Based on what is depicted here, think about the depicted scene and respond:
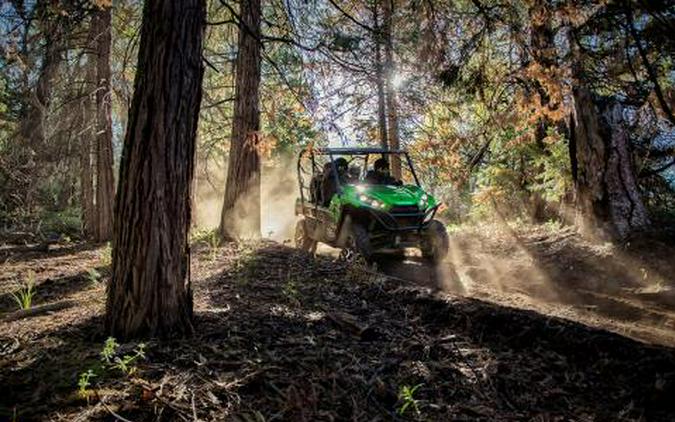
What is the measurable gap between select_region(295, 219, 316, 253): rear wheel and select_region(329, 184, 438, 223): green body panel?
1.58 metres

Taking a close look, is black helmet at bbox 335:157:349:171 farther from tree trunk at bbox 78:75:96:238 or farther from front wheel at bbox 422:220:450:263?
tree trunk at bbox 78:75:96:238

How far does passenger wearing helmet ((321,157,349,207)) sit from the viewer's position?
857 centimetres

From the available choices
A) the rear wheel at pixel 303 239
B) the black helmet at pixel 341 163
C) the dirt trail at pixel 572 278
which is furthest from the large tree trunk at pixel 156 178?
the rear wheel at pixel 303 239

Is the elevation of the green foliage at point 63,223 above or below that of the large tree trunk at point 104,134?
below

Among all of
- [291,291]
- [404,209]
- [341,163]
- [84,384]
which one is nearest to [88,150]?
[341,163]

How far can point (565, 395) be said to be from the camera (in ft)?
9.70

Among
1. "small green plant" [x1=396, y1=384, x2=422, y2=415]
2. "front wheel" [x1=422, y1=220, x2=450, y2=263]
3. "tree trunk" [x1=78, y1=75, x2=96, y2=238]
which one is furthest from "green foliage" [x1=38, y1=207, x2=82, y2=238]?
"small green plant" [x1=396, y1=384, x2=422, y2=415]

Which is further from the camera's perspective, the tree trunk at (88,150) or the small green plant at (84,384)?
the tree trunk at (88,150)

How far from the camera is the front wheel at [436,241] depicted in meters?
7.98

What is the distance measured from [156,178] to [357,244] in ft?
14.7

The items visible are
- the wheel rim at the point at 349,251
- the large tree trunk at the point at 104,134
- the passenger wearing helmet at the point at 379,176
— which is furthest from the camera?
the large tree trunk at the point at 104,134

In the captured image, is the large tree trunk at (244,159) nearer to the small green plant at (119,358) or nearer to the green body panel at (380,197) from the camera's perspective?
the green body panel at (380,197)

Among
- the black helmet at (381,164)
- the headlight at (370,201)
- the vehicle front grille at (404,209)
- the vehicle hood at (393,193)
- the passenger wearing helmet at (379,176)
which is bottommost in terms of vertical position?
the vehicle front grille at (404,209)

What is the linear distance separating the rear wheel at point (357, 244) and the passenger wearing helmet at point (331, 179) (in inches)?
44.3
